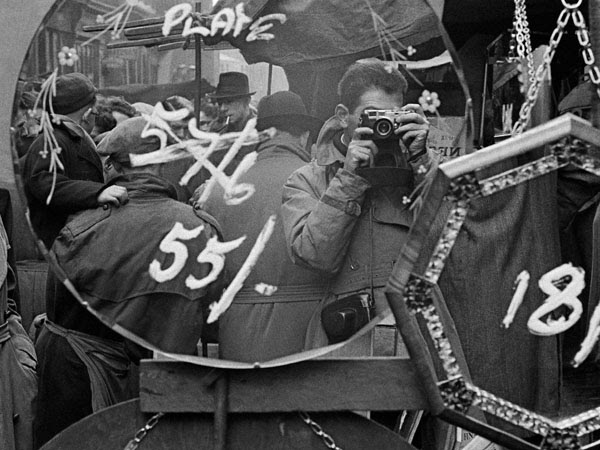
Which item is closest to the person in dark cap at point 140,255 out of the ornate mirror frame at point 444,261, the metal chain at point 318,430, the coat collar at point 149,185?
the coat collar at point 149,185

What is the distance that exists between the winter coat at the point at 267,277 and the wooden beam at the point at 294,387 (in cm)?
8

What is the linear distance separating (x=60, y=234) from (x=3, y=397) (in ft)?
4.46

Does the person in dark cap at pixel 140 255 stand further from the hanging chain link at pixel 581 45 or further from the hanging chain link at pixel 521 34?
the hanging chain link at pixel 521 34

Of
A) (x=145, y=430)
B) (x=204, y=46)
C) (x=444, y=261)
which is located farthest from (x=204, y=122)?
(x=145, y=430)

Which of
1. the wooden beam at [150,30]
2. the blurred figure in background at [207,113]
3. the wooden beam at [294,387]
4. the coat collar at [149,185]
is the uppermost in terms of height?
the wooden beam at [150,30]

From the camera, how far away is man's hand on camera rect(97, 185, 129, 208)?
168 cm

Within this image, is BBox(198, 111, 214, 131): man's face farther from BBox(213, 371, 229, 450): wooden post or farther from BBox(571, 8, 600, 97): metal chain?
BBox(571, 8, 600, 97): metal chain

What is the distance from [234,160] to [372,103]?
0.89 feet

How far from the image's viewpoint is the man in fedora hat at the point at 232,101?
1.59 m

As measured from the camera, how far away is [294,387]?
1.73 metres

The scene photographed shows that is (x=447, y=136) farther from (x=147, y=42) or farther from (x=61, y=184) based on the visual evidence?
(x=61, y=184)

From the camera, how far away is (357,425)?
69.4 inches

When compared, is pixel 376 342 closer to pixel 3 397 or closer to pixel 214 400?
pixel 214 400

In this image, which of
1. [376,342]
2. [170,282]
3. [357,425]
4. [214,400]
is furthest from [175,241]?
[376,342]
